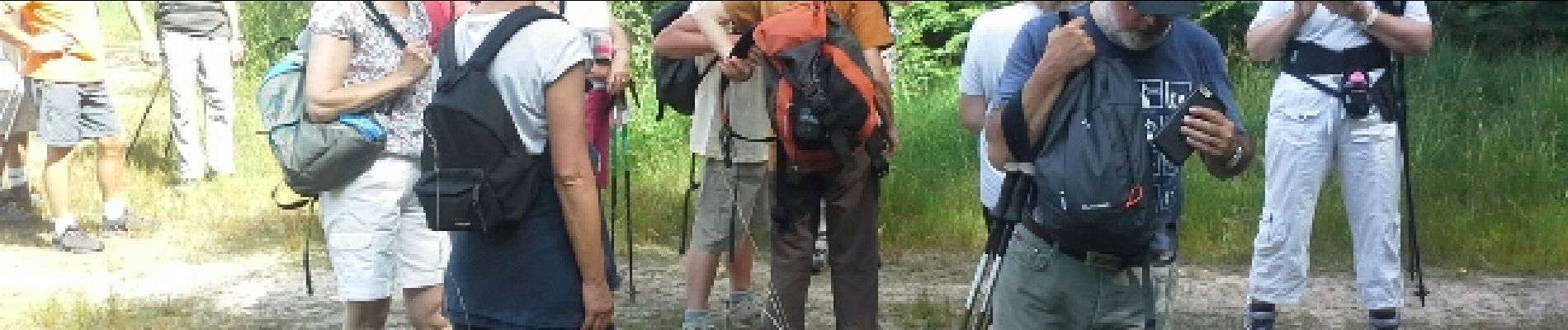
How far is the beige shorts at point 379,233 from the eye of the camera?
460 cm

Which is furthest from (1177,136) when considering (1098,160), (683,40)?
(683,40)

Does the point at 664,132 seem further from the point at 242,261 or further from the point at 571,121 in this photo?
the point at 571,121

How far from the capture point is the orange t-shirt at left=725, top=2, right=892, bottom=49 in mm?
5223

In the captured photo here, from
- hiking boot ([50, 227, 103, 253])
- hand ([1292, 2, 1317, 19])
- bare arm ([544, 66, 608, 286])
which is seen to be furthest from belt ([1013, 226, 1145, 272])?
hiking boot ([50, 227, 103, 253])

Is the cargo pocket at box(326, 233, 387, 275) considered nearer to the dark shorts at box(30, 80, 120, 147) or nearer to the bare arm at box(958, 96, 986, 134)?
the bare arm at box(958, 96, 986, 134)

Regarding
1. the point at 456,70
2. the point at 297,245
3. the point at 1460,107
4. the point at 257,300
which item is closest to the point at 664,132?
the point at 297,245

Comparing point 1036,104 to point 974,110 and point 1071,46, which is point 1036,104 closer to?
point 1071,46

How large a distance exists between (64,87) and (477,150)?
193 inches

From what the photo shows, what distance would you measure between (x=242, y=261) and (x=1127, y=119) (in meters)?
5.31

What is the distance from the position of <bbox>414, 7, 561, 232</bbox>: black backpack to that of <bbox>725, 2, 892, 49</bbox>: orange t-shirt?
1.68 meters

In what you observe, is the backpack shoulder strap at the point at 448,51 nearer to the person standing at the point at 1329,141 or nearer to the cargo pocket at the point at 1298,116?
the person standing at the point at 1329,141

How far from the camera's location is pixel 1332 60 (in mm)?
5410

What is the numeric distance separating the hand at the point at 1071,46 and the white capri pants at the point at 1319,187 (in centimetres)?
242

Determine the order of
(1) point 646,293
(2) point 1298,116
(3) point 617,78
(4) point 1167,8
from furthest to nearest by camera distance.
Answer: (1) point 646,293 < (3) point 617,78 < (2) point 1298,116 < (4) point 1167,8
